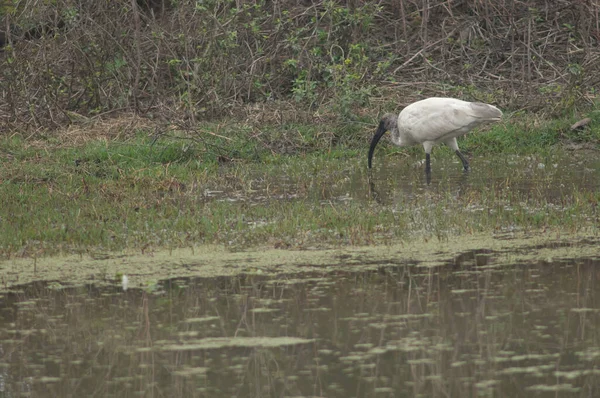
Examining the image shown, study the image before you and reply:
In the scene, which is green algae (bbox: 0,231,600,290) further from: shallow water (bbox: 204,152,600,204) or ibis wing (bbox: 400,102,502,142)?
ibis wing (bbox: 400,102,502,142)

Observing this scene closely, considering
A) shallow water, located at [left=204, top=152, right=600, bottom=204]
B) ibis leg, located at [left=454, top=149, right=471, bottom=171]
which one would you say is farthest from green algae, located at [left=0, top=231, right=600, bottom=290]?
ibis leg, located at [left=454, top=149, right=471, bottom=171]

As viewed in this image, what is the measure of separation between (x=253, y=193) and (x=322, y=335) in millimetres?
5016

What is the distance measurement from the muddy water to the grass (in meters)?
1.09

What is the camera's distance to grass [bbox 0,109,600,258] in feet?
25.1

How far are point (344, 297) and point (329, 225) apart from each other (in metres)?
1.95

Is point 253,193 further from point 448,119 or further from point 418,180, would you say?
point 448,119

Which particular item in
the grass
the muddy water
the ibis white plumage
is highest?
the ibis white plumage

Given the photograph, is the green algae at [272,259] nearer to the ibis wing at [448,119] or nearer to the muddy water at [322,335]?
the muddy water at [322,335]

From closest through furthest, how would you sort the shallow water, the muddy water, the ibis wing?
the muddy water → the shallow water → the ibis wing

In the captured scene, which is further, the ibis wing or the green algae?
the ibis wing

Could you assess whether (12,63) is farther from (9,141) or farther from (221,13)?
(221,13)

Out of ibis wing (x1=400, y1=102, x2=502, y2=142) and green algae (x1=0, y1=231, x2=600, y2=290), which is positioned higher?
ibis wing (x1=400, y1=102, x2=502, y2=142)

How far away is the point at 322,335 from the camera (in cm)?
520

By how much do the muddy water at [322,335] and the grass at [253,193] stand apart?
1087mm
